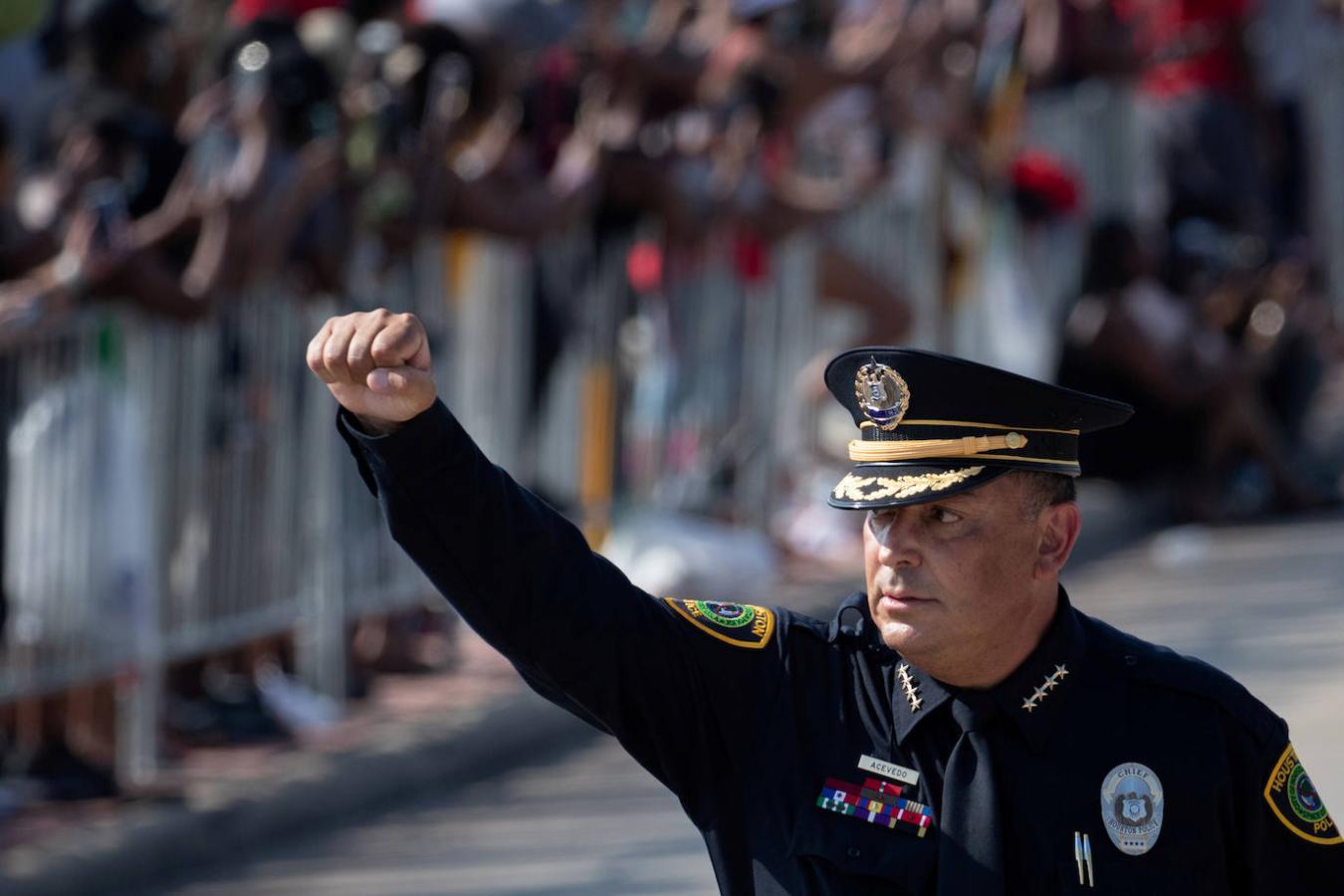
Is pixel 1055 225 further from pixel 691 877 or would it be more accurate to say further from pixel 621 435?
pixel 691 877

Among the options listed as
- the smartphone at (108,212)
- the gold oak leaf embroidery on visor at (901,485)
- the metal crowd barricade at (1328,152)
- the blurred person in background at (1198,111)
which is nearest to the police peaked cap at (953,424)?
the gold oak leaf embroidery on visor at (901,485)

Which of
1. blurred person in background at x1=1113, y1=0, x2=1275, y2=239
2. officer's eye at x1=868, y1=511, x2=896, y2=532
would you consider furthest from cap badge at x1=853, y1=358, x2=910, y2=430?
blurred person in background at x1=1113, y1=0, x2=1275, y2=239

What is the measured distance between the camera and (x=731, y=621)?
9.99 ft

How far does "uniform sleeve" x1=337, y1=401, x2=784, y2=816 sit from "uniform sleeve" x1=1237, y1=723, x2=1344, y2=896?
2.07 ft

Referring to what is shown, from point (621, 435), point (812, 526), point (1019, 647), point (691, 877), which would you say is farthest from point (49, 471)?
point (812, 526)

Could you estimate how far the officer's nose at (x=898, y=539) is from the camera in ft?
9.53

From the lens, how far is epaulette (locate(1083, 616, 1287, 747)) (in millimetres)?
2945

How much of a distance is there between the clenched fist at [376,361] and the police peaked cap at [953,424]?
2.05ft

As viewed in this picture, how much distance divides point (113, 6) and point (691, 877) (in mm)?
3282

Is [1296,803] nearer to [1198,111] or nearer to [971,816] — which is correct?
[971,816]

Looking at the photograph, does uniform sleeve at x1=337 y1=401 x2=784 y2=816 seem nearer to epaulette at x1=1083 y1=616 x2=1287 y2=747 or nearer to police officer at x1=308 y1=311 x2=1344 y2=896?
police officer at x1=308 y1=311 x2=1344 y2=896

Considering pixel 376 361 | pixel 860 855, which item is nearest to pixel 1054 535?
pixel 860 855

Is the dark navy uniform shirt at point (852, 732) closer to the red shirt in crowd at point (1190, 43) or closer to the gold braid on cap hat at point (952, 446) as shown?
the gold braid on cap hat at point (952, 446)

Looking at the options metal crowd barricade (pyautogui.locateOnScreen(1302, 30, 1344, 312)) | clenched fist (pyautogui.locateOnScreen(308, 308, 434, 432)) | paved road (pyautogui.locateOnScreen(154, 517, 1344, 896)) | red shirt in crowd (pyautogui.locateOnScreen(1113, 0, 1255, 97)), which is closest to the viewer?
clenched fist (pyautogui.locateOnScreen(308, 308, 434, 432))
